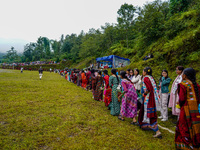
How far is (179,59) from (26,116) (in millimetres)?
10490

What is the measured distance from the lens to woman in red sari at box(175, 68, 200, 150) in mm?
2463

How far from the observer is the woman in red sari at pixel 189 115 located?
2.46 meters

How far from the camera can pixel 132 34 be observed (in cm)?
3016

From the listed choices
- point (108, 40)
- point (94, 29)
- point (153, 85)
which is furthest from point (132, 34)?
point (153, 85)

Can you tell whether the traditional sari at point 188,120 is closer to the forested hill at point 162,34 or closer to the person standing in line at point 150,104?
the person standing in line at point 150,104

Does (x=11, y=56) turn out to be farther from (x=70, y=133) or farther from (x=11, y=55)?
(x=70, y=133)

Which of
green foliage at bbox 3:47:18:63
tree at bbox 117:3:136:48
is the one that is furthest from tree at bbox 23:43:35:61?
tree at bbox 117:3:136:48

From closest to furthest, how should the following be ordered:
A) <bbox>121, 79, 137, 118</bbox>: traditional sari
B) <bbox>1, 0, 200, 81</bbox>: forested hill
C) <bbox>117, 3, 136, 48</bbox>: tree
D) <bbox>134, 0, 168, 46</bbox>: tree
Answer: <bbox>121, 79, 137, 118</bbox>: traditional sari < <bbox>1, 0, 200, 81</bbox>: forested hill < <bbox>134, 0, 168, 46</bbox>: tree < <bbox>117, 3, 136, 48</bbox>: tree

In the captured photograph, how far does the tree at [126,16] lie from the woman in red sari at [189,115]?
88.9ft

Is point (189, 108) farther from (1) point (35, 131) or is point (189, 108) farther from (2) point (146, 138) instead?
(1) point (35, 131)

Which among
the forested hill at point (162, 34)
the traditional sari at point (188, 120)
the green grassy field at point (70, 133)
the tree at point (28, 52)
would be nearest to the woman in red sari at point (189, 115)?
the traditional sari at point (188, 120)

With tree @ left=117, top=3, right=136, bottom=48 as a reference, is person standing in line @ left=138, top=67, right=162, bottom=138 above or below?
below

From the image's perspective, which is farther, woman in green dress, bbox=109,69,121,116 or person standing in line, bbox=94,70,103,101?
person standing in line, bbox=94,70,103,101

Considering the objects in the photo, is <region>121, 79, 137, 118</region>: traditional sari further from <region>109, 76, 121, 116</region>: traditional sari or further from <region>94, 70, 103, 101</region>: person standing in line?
<region>94, 70, 103, 101</region>: person standing in line
